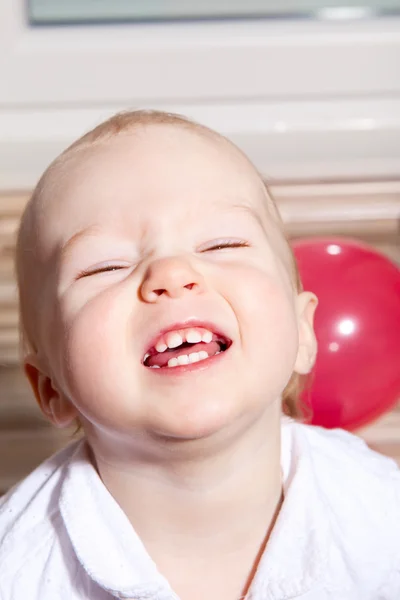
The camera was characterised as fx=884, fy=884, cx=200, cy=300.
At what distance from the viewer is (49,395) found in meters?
0.92

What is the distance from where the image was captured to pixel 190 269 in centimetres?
74

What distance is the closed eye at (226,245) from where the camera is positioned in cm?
80

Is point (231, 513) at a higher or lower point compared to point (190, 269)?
lower

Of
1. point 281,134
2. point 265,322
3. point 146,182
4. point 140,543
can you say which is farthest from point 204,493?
point 281,134

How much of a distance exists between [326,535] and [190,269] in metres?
0.32

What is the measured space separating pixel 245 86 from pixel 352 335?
0.85 m

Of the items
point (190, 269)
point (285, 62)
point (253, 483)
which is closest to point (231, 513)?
point (253, 483)

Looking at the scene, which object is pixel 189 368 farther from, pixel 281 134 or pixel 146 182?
pixel 281 134

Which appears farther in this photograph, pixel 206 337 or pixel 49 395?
pixel 49 395

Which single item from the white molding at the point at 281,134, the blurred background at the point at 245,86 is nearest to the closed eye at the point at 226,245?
the blurred background at the point at 245,86

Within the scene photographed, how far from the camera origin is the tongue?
730 mm

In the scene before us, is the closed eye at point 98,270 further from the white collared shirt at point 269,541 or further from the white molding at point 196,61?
the white molding at point 196,61

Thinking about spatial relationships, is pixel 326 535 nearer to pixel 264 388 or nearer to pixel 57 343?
pixel 264 388

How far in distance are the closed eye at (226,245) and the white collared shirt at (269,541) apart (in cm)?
26
